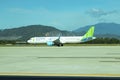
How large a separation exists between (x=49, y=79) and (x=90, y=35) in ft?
315

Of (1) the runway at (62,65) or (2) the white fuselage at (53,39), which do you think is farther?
(2) the white fuselage at (53,39)

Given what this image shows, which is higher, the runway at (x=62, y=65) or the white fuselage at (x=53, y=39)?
the white fuselage at (x=53, y=39)

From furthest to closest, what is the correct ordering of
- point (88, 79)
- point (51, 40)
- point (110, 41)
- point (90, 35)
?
point (110, 41), point (90, 35), point (51, 40), point (88, 79)

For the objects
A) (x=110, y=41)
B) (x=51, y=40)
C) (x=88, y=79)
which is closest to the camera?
(x=88, y=79)

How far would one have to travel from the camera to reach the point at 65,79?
14.6 meters

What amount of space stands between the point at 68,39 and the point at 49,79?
9126 cm

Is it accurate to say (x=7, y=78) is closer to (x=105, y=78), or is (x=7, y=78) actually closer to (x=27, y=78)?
(x=27, y=78)

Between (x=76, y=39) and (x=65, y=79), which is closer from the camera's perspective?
(x=65, y=79)

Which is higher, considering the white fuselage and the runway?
the white fuselage

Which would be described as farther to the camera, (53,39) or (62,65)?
(53,39)

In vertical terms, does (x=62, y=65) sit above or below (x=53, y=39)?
below

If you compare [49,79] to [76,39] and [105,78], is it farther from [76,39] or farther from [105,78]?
[76,39]

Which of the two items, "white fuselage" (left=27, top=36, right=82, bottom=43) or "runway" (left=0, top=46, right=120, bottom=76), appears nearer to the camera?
"runway" (left=0, top=46, right=120, bottom=76)

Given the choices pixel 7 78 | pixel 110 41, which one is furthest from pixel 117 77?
pixel 110 41
